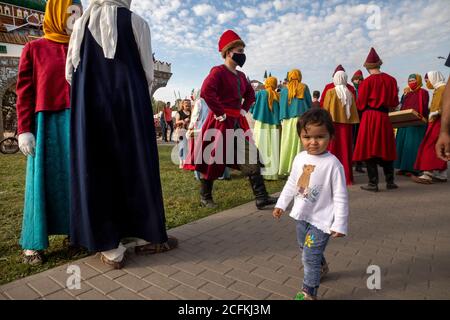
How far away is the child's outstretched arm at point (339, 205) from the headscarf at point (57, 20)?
94.7 inches

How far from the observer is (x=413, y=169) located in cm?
683

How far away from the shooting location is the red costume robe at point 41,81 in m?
2.44

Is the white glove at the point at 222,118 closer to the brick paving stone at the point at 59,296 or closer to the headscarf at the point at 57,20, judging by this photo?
the headscarf at the point at 57,20

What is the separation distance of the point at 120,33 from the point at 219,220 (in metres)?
2.31

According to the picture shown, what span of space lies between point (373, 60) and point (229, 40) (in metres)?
2.83

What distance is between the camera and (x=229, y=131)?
4.07m

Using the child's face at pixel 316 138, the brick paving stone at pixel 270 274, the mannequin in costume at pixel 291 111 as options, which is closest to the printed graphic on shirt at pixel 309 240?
the brick paving stone at pixel 270 274

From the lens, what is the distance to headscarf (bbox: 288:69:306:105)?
627 centimetres

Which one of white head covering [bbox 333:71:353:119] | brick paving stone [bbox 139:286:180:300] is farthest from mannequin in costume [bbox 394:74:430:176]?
brick paving stone [bbox 139:286:180:300]

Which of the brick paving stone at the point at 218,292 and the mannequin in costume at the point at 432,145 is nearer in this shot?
the brick paving stone at the point at 218,292

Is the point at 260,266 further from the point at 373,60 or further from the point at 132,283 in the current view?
the point at 373,60
